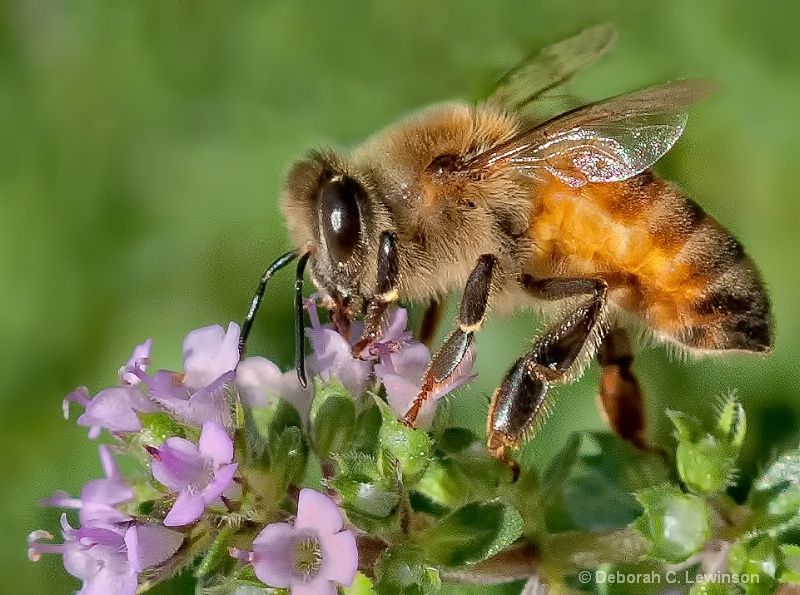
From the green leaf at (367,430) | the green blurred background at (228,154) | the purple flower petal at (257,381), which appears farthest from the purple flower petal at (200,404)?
the green blurred background at (228,154)

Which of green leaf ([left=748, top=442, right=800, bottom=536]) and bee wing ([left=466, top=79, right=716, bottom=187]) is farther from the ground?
bee wing ([left=466, top=79, right=716, bottom=187])

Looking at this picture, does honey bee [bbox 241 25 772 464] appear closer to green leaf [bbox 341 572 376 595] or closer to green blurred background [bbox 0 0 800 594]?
green leaf [bbox 341 572 376 595]

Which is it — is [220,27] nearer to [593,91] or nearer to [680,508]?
[593,91]

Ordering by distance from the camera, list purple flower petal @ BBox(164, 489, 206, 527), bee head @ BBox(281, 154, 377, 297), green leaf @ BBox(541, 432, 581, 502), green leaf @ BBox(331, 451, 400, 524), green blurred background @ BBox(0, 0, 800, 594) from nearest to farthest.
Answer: purple flower petal @ BBox(164, 489, 206, 527), green leaf @ BBox(331, 451, 400, 524), bee head @ BBox(281, 154, 377, 297), green leaf @ BBox(541, 432, 581, 502), green blurred background @ BBox(0, 0, 800, 594)

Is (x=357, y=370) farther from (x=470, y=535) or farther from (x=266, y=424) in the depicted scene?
(x=470, y=535)

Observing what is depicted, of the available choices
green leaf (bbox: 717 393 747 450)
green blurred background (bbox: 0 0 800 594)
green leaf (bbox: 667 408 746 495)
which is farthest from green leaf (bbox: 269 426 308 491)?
green blurred background (bbox: 0 0 800 594)

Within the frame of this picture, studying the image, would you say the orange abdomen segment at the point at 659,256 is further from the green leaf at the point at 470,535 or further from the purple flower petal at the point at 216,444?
the purple flower petal at the point at 216,444

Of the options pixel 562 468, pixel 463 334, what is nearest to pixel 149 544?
pixel 463 334

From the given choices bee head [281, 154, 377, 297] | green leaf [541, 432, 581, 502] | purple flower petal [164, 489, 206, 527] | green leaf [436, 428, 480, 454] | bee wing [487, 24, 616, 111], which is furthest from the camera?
bee wing [487, 24, 616, 111]
